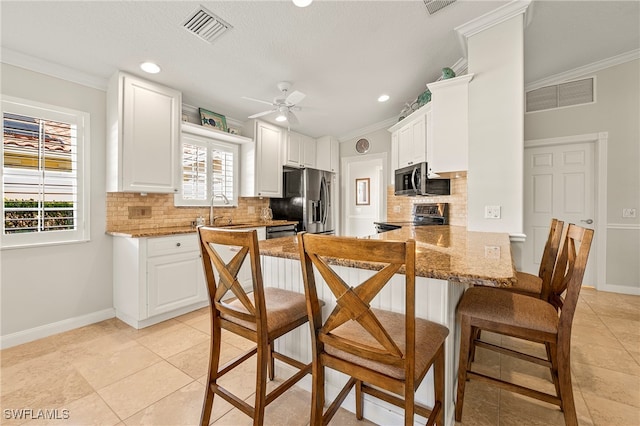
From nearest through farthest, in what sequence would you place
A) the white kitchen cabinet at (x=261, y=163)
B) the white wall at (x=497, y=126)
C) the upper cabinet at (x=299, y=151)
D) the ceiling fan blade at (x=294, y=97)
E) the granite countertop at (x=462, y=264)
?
the granite countertop at (x=462, y=264)
the white wall at (x=497, y=126)
the ceiling fan blade at (x=294, y=97)
the white kitchen cabinet at (x=261, y=163)
the upper cabinet at (x=299, y=151)

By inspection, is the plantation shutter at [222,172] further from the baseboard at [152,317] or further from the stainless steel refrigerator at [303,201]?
the baseboard at [152,317]

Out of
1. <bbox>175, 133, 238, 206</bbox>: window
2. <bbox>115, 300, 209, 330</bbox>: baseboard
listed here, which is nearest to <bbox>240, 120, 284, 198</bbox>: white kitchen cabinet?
<bbox>175, 133, 238, 206</bbox>: window

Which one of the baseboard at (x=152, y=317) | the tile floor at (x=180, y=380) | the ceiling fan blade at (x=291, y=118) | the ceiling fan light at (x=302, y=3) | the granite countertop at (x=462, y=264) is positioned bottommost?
the tile floor at (x=180, y=380)

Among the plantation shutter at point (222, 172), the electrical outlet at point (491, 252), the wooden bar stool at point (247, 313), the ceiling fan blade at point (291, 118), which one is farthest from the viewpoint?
the plantation shutter at point (222, 172)

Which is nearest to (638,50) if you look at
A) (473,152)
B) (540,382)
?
(473,152)

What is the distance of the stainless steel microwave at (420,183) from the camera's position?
324cm

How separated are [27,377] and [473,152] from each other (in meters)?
3.81

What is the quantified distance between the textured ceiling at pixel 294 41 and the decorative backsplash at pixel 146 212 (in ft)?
4.10

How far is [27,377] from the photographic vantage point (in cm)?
184

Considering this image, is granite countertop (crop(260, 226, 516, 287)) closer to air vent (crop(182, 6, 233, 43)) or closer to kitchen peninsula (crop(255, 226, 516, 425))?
kitchen peninsula (crop(255, 226, 516, 425))

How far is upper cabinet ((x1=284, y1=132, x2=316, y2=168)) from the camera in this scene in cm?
456

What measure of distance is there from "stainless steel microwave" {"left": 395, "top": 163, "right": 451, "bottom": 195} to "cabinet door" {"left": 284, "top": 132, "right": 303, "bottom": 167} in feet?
6.25

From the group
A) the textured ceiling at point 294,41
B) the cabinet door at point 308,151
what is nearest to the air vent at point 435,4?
the textured ceiling at point 294,41

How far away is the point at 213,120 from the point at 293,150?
144 cm
